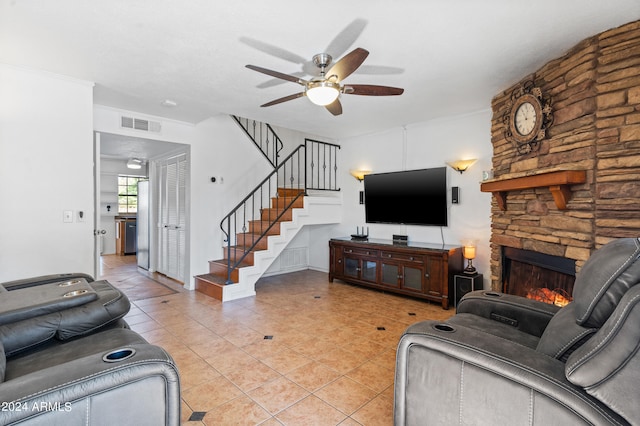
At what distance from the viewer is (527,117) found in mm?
3201

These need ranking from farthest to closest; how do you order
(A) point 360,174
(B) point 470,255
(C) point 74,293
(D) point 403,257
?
(A) point 360,174 → (D) point 403,257 → (B) point 470,255 → (C) point 74,293

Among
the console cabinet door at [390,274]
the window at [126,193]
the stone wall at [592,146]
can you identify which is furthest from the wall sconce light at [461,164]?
the window at [126,193]

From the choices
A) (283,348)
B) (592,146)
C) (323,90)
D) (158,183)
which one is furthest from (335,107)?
(158,183)

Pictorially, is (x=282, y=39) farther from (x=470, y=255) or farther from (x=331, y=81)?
(x=470, y=255)

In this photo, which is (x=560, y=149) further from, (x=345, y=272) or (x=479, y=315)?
(x=345, y=272)

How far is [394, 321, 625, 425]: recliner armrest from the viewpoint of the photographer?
1.14 m

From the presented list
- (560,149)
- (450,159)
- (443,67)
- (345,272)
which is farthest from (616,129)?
(345,272)

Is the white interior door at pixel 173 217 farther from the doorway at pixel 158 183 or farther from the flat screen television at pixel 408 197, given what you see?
the flat screen television at pixel 408 197

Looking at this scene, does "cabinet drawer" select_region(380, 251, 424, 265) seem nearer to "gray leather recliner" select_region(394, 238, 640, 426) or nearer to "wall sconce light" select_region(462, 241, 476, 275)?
"wall sconce light" select_region(462, 241, 476, 275)

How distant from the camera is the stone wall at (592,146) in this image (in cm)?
231

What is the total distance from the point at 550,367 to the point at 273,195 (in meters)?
5.41

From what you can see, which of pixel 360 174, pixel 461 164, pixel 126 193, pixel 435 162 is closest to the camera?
pixel 461 164

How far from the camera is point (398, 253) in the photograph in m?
4.70

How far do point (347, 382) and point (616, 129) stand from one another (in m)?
2.77
